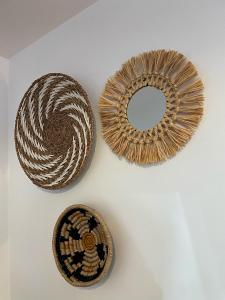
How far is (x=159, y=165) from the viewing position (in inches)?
46.8

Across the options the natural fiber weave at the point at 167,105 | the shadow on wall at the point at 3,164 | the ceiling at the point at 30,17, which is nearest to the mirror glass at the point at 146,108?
the natural fiber weave at the point at 167,105

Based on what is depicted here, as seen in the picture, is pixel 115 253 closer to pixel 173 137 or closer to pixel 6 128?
pixel 173 137

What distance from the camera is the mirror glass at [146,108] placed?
47.0 inches

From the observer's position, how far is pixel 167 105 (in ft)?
3.84

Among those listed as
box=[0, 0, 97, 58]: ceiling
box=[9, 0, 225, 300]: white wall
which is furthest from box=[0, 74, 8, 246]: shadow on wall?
box=[0, 0, 97, 58]: ceiling

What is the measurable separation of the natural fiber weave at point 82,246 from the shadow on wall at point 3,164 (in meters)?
0.45

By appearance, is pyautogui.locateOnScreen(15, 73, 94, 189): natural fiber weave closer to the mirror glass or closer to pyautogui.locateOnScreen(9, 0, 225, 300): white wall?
pyautogui.locateOnScreen(9, 0, 225, 300): white wall

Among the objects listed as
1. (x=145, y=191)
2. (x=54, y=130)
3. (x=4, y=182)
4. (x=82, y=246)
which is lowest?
(x=82, y=246)

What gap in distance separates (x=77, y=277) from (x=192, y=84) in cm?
90

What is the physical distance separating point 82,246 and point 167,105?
678 millimetres

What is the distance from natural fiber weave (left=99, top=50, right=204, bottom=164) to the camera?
1.13 m

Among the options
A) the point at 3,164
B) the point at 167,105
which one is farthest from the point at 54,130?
the point at 167,105

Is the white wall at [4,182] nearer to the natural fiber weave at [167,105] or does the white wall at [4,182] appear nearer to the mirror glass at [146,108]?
the natural fiber weave at [167,105]

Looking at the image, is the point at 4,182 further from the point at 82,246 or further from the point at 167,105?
the point at 167,105
